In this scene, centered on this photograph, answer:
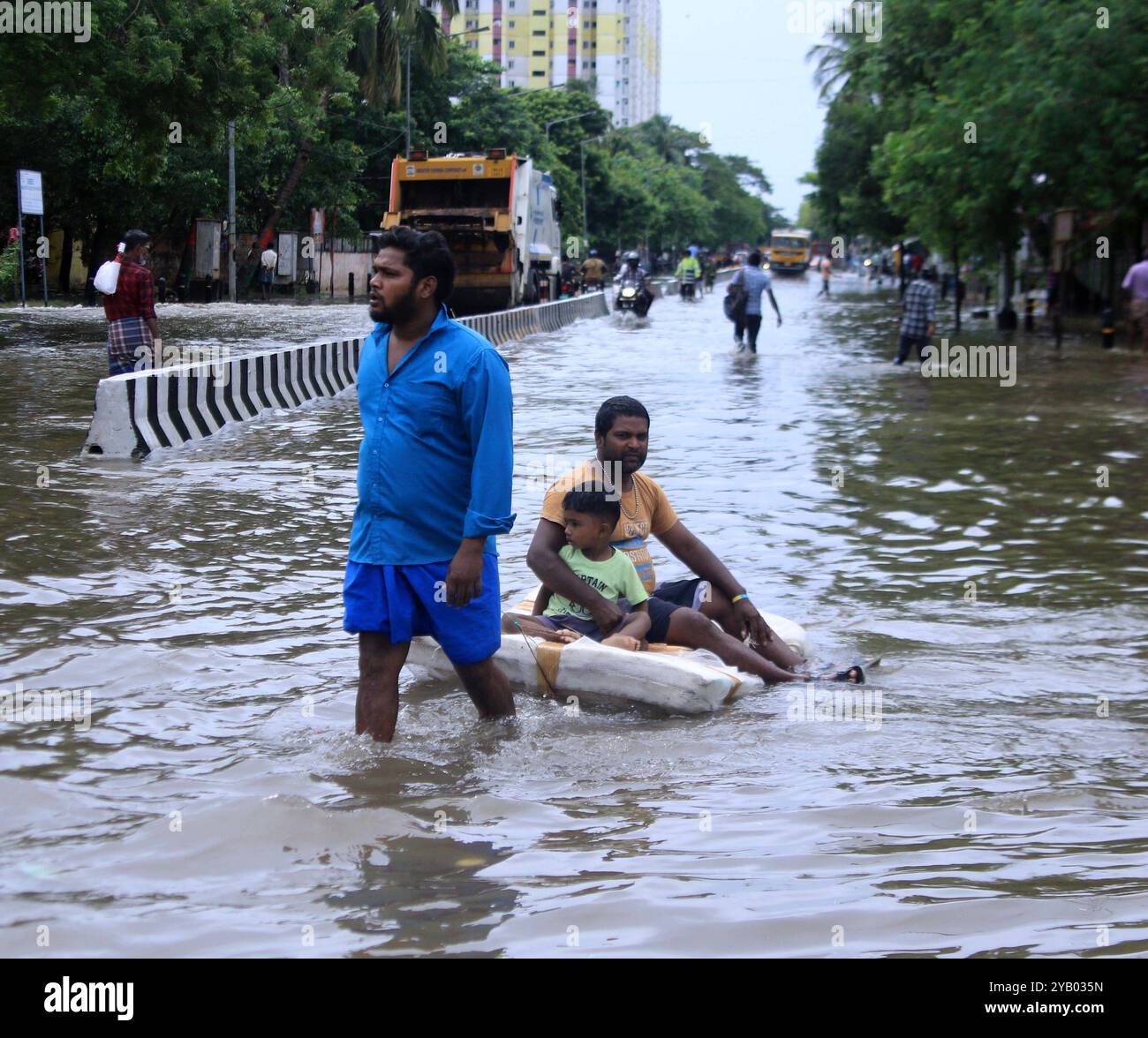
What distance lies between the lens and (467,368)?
482 cm

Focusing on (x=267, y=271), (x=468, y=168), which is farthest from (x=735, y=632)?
(x=267, y=271)

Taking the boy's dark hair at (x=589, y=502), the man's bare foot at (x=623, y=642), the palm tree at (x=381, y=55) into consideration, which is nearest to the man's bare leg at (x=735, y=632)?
the man's bare foot at (x=623, y=642)

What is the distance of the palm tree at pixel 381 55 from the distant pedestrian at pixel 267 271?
36cm

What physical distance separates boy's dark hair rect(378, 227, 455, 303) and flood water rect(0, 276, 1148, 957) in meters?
1.62

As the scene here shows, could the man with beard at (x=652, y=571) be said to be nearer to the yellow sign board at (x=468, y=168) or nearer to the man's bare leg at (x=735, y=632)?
the man's bare leg at (x=735, y=632)

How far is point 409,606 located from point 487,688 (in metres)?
0.58

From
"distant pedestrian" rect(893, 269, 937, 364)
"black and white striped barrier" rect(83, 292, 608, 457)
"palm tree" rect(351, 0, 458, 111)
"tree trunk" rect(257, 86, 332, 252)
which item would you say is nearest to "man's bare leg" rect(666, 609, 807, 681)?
"black and white striped barrier" rect(83, 292, 608, 457)

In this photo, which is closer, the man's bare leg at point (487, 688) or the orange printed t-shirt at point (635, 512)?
the man's bare leg at point (487, 688)

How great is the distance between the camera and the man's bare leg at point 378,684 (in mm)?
4953

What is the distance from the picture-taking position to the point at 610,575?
6215 millimetres

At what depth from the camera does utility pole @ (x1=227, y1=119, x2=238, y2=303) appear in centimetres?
3972

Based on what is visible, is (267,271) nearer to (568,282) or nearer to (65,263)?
(65,263)

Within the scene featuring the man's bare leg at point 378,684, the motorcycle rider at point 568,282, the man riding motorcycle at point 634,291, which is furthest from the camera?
the motorcycle rider at point 568,282
